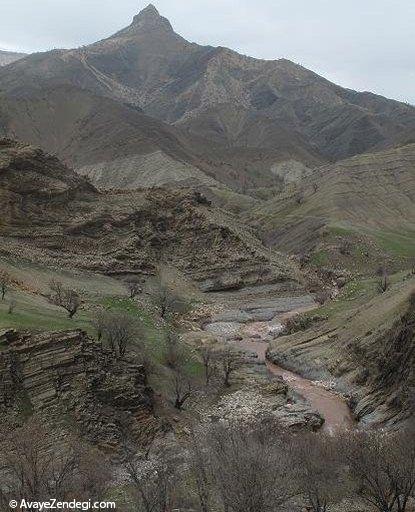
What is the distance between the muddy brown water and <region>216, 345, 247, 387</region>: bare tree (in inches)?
80.3

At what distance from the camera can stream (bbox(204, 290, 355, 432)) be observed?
119ft

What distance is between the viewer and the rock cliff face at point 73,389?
2644cm

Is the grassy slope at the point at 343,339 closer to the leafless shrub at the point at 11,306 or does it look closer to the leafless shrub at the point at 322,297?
the leafless shrub at the point at 322,297

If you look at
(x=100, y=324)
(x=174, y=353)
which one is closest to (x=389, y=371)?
(x=174, y=353)

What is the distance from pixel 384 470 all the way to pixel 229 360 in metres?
19.0

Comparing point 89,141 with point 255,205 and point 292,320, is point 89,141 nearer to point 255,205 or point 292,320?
point 255,205

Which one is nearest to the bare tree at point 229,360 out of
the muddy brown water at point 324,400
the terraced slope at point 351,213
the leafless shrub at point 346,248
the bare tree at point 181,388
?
the muddy brown water at point 324,400

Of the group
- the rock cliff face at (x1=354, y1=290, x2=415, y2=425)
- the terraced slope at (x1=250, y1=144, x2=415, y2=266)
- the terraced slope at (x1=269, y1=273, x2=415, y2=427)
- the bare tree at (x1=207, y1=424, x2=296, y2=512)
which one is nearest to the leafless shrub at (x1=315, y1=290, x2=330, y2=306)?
the terraced slope at (x1=269, y1=273, x2=415, y2=427)

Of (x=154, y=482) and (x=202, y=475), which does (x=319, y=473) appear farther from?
(x=154, y=482)

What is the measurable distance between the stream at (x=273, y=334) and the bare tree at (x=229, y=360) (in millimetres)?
1930

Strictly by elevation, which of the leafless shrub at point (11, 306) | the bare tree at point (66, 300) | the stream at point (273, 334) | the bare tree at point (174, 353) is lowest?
the stream at point (273, 334)

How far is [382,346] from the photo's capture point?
125 ft

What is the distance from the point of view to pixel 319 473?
864 inches

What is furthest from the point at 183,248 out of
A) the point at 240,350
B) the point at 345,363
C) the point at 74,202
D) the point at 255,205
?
the point at 255,205
